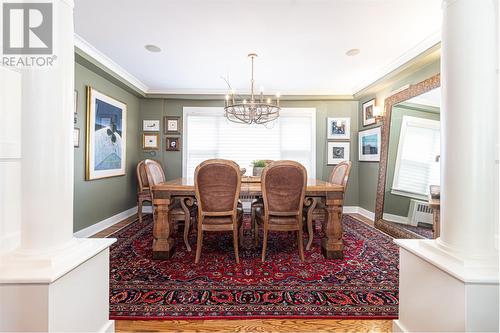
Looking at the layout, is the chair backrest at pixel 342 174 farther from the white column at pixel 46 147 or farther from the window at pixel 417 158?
the white column at pixel 46 147

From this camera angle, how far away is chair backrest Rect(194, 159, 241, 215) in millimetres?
2238

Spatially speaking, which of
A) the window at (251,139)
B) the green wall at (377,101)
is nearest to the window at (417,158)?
the green wall at (377,101)

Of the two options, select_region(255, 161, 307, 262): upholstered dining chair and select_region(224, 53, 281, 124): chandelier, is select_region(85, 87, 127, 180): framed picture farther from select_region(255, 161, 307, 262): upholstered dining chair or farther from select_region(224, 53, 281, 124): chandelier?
select_region(255, 161, 307, 262): upholstered dining chair

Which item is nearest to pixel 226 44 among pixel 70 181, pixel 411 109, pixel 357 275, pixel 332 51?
pixel 332 51

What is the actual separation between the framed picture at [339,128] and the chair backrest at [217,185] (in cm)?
320

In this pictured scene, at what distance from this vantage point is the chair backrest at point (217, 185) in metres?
2.24

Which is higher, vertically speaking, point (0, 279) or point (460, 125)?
point (460, 125)

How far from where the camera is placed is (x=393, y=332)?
1403mm

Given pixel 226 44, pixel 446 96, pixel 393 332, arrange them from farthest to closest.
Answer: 1. pixel 226 44
2. pixel 393 332
3. pixel 446 96

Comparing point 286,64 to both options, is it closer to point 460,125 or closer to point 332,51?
point 332,51

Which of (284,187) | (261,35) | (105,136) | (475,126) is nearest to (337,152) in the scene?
(284,187)

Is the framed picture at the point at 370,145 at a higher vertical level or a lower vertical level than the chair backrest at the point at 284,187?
higher

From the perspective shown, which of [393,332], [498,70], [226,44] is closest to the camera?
[498,70]

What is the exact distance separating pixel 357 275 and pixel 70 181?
2289 millimetres
